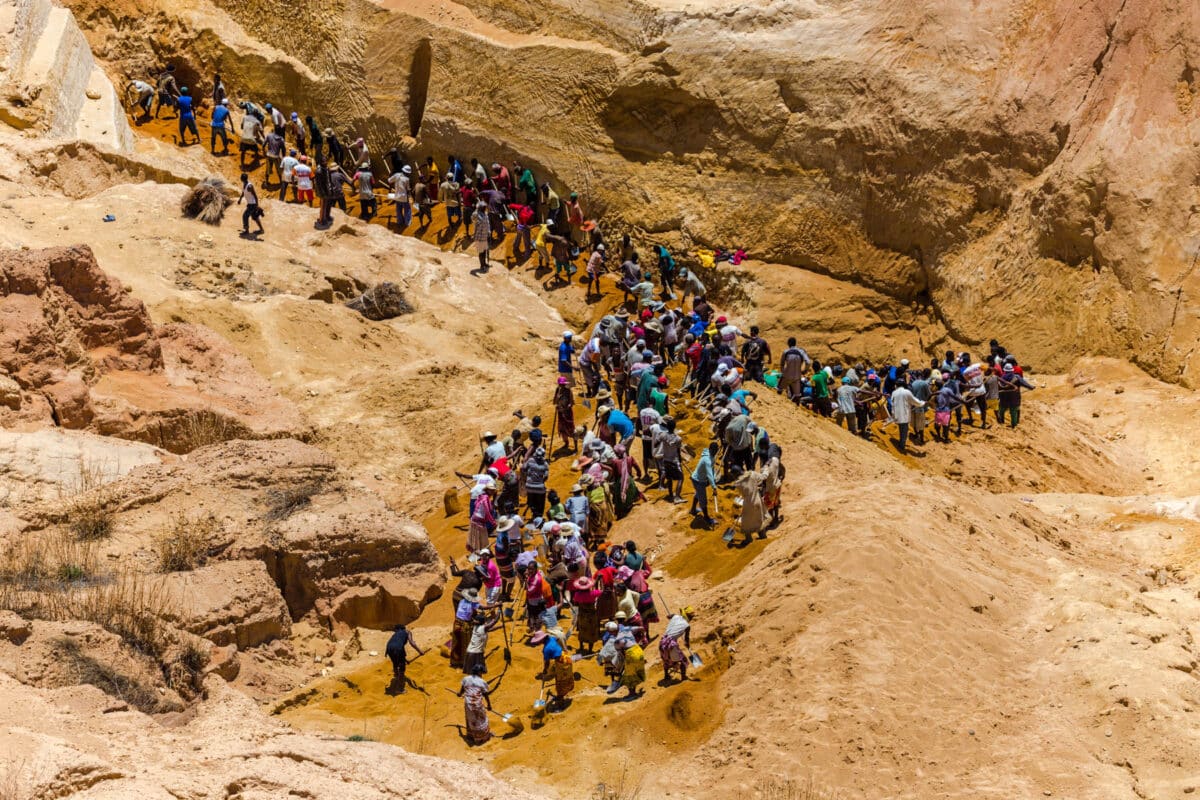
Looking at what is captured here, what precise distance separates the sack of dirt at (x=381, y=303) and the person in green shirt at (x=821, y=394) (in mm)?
7428

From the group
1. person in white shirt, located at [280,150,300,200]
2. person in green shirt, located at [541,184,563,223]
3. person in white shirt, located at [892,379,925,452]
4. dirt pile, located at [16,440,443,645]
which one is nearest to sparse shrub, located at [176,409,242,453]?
dirt pile, located at [16,440,443,645]

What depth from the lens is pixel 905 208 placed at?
26.1 meters

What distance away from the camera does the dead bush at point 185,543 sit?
1408 centimetres

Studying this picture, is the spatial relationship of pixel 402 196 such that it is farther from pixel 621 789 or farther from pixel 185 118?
pixel 621 789

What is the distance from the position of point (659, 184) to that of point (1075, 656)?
16811 millimetres

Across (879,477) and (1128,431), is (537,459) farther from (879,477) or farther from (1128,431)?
(1128,431)

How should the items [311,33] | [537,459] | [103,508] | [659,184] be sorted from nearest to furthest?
1. [103,508]
2. [537,459]
3. [659,184]
4. [311,33]

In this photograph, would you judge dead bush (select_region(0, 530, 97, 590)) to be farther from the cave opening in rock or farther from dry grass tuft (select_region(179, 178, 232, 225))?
the cave opening in rock

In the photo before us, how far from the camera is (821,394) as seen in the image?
2122 cm

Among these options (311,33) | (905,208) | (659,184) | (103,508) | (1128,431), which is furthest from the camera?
(311,33)

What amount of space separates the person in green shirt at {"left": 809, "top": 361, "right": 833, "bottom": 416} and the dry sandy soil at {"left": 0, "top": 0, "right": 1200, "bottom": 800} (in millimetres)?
1221

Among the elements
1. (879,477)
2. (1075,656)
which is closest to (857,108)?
(879,477)

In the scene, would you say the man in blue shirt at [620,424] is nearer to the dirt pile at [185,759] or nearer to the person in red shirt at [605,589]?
the person in red shirt at [605,589]

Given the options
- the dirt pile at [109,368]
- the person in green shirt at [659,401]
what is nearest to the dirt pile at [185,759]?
Result: the dirt pile at [109,368]
